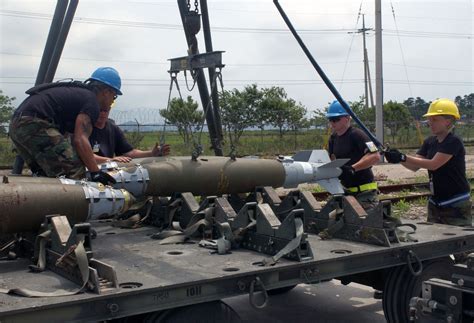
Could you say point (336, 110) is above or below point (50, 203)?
above

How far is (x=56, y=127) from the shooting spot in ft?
17.5

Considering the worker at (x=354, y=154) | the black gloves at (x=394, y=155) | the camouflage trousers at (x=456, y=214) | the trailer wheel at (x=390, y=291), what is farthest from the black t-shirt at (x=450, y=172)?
the trailer wheel at (x=390, y=291)

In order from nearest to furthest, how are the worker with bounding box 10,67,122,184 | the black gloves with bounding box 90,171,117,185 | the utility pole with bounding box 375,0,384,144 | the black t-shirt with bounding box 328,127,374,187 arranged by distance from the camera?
1. the black gloves with bounding box 90,171,117,185
2. the worker with bounding box 10,67,122,184
3. the black t-shirt with bounding box 328,127,374,187
4. the utility pole with bounding box 375,0,384,144

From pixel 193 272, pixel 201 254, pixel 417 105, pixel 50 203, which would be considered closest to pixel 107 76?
pixel 50 203

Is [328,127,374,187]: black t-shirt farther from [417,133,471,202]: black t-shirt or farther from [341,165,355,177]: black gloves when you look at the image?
[417,133,471,202]: black t-shirt

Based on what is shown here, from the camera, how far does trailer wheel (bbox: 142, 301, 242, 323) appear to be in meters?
3.35

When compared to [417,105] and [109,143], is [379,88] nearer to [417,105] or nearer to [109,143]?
[109,143]

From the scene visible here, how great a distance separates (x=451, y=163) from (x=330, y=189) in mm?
1312

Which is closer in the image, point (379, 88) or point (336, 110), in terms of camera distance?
point (336, 110)

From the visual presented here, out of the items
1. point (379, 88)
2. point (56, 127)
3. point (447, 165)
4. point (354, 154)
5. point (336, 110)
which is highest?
point (379, 88)

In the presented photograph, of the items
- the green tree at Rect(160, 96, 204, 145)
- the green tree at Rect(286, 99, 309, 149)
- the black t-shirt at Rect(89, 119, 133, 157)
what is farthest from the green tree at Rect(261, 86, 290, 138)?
the black t-shirt at Rect(89, 119, 133, 157)

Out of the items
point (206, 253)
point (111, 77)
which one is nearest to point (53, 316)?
point (206, 253)

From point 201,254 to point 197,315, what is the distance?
75 cm

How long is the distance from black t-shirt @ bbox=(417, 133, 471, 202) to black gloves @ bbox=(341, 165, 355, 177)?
80 centimetres
